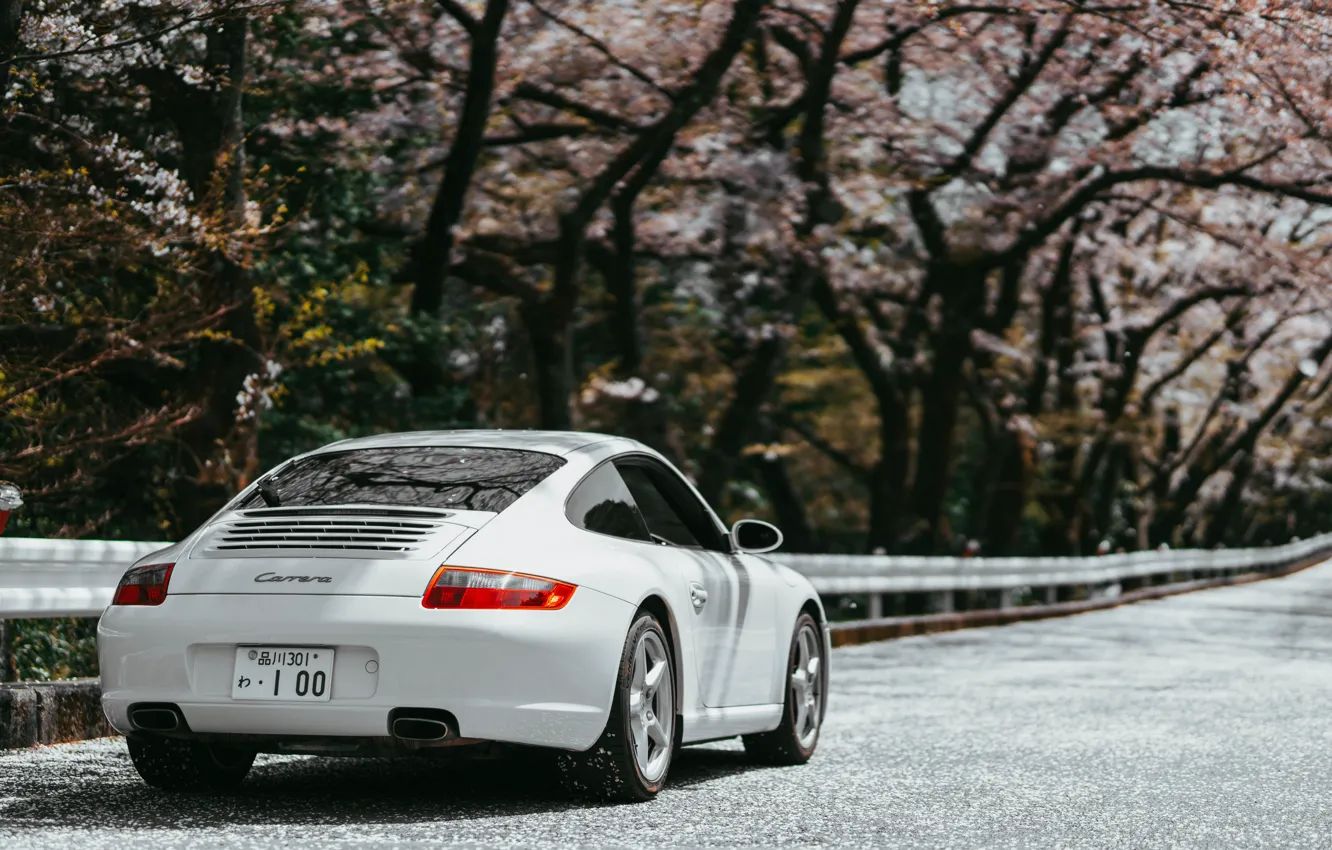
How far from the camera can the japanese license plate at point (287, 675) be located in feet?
19.8

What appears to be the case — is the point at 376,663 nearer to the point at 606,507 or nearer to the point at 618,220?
the point at 606,507

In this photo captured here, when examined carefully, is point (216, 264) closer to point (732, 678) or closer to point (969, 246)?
point (732, 678)

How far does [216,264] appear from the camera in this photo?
1295cm

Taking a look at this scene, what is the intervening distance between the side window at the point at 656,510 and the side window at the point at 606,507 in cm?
36

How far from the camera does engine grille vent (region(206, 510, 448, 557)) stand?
245 inches

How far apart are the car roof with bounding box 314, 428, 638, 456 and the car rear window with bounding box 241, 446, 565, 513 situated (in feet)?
0.16

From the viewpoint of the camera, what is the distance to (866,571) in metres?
19.6

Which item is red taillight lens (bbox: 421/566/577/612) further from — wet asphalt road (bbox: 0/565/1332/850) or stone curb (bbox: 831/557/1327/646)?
stone curb (bbox: 831/557/1327/646)

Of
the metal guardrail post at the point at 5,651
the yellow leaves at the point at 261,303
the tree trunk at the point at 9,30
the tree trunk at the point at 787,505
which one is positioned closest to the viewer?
the metal guardrail post at the point at 5,651

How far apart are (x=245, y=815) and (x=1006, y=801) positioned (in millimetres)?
2875

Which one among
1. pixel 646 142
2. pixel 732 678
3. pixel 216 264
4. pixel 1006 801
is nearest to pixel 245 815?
pixel 732 678

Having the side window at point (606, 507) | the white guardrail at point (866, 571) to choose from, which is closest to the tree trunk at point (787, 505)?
the white guardrail at point (866, 571)

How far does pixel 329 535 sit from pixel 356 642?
1.57 feet

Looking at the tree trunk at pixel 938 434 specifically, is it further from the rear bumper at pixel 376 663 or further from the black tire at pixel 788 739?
the rear bumper at pixel 376 663
